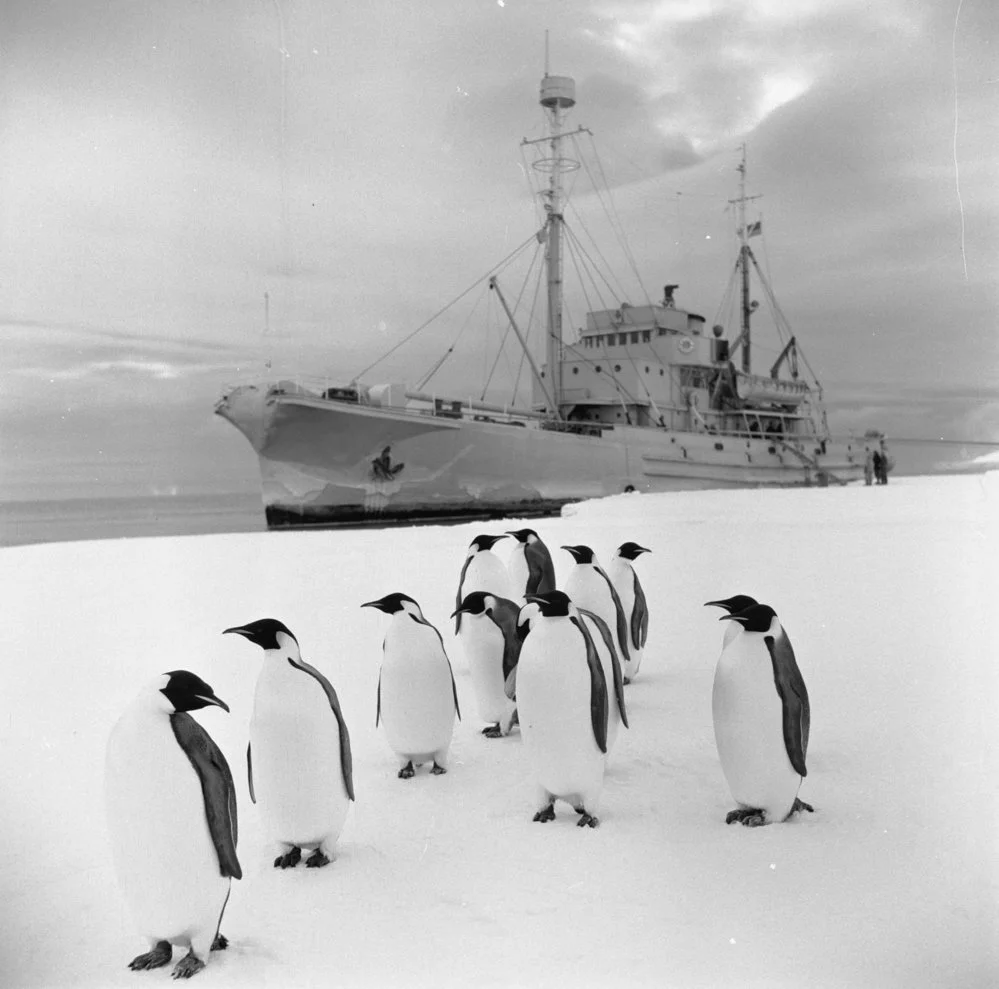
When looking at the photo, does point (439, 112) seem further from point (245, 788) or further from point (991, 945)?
point (991, 945)

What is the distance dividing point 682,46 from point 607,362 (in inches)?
453

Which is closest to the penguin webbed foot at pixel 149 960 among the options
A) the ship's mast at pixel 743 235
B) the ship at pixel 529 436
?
the ship's mast at pixel 743 235

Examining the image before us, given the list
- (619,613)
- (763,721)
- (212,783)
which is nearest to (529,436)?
(619,613)

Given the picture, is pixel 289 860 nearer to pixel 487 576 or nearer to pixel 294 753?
pixel 294 753

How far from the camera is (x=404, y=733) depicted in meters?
2.53

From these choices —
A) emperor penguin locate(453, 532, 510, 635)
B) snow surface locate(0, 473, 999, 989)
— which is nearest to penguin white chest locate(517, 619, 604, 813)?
snow surface locate(0, 473, 999, 989)

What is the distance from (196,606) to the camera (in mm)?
2914

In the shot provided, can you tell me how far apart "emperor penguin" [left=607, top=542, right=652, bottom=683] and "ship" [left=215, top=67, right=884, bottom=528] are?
812cm

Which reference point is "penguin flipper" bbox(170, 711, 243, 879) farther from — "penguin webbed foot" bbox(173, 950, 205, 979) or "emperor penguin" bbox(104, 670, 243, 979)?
"penguin webbed foot" bbox(173, 950, 205, 979)

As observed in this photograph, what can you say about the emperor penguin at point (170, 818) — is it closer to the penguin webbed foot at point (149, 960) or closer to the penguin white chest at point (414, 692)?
the penguin webbed foot at point (149, 960)

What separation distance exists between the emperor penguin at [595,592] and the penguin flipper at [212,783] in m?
1.68

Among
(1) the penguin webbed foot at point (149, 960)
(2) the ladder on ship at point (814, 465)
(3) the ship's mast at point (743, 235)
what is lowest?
(1) the penguin webbed foot at point (149, 960)

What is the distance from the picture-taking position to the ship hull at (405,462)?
41.4ft

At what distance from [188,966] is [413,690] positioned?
1.04 metres
